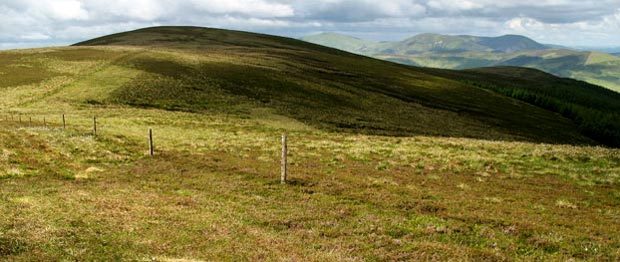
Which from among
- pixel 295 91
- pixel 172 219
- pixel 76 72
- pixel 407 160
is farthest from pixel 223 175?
pixel 76 72

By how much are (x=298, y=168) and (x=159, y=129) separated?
2282 centimetres

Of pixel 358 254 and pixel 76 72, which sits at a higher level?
pixel 76 72

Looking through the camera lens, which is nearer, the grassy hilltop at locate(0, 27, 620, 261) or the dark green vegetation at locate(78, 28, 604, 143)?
the grassy hilltop at locate(0, 27, 620, 261)

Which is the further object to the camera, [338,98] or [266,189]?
[338,98]

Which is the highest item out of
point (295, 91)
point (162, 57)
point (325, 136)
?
point (162, 57)

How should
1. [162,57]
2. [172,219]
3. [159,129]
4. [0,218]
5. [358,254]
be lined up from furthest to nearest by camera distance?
[162,57], [159,129], [172,219], [0,218], [358,254]

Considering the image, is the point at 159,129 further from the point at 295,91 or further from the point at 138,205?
the point at 295,91

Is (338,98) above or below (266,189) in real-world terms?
above

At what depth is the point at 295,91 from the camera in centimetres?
8131

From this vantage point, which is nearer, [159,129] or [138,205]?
[138,205]

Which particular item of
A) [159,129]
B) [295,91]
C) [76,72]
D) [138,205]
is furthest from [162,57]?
[138,205]

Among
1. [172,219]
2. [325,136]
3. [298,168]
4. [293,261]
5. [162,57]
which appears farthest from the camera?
[162,57]

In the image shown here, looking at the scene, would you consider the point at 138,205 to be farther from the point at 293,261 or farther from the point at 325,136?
the point at 325,136

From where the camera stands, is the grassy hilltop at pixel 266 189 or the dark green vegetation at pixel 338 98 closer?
the grassy hilltop at pixel 266 189
